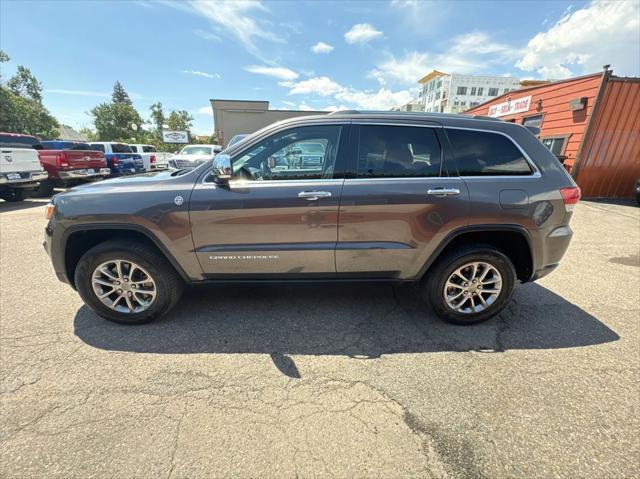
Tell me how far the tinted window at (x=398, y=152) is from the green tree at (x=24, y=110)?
5351 cm

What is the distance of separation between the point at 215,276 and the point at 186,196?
76cm

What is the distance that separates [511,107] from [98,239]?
15230mm

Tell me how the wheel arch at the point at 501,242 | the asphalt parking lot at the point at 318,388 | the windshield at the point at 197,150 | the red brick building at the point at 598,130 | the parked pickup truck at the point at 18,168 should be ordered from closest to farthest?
1. the asphalt parking lot at the point at 318,388
2. the wheel arch at the point at 501,242
3. the parked pickup truck at the point at 18,168
4. the red brick building at the point at 598,130
5. the windshield at the point at 197,150

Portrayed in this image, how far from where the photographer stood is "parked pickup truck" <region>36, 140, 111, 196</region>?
9.12 m

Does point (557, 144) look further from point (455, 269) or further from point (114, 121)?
point (114, 121)

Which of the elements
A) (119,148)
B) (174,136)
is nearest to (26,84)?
(174,136)

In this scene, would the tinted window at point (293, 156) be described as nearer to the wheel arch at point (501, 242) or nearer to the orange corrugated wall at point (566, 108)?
the wheel arch at point (501, 242)

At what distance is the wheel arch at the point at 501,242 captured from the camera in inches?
103

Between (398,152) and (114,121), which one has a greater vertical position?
(114,121)

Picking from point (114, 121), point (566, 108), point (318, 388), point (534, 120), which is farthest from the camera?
point (114, 121)

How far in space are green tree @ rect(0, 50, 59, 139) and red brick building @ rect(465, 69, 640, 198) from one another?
54799mm

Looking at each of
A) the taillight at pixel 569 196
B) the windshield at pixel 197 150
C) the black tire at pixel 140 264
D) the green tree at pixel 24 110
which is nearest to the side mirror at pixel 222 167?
the black tire at pixel 140 264

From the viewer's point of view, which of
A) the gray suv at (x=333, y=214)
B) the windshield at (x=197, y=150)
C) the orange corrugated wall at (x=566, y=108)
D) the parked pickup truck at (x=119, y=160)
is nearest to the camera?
the gray suv at (x=333, y=214)

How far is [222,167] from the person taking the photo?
238 cm
